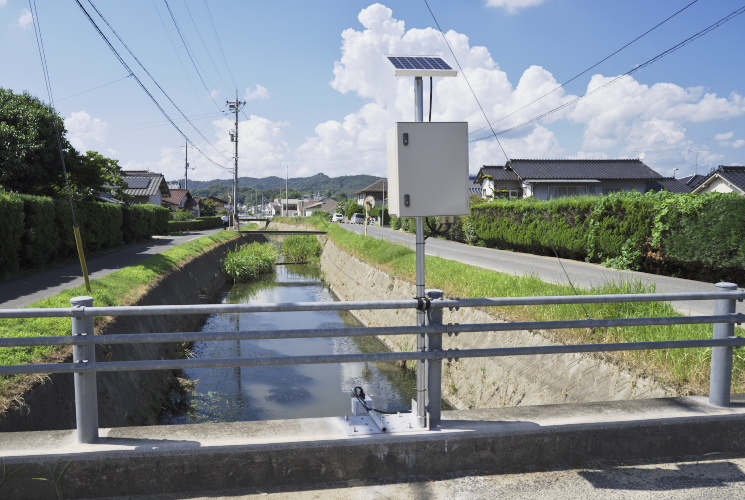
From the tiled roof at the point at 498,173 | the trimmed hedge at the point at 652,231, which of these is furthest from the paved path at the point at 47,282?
the tiled roof at the point at 498,173

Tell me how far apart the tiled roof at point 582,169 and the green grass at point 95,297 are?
26.0 meters

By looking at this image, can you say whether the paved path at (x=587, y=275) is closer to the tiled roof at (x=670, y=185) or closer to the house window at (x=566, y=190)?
the house window at (x=566, y=190)

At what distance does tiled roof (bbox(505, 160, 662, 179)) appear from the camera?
129 feet

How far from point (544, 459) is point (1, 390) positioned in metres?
4.54

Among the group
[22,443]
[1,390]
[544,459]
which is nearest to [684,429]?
[544,459]

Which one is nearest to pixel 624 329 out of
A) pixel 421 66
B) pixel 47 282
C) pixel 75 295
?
pixel 421 66

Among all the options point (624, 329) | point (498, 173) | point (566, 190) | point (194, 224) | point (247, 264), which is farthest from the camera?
point (194, 224)

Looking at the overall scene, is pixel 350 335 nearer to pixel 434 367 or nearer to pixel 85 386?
pixel 434 367

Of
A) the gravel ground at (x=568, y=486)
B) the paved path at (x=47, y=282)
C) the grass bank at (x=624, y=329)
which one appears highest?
the grass bank at (x=624, y=329)

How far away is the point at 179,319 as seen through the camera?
44.3ft

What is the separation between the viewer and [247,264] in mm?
27484

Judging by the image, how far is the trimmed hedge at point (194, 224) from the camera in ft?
163

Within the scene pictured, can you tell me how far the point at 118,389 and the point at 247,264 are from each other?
68.8 feet

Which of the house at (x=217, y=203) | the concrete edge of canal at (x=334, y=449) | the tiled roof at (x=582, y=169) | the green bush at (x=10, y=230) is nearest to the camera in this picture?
the concrete edge of canal at (x=334, y=449)
